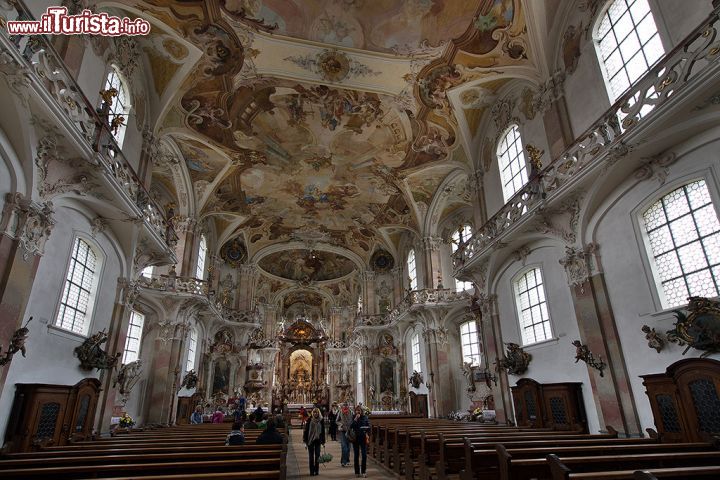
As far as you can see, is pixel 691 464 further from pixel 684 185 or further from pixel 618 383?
pixel 684 185

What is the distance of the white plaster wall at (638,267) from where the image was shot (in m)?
8.24

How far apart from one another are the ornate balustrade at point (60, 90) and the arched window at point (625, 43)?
12.2 metres

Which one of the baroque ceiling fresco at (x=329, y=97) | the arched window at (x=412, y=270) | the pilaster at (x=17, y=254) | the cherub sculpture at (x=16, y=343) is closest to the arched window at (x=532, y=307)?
the baroque ceiling fresco at (x=329, y=97)

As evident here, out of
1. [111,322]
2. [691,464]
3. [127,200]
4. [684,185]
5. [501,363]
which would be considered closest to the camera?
[691,464]

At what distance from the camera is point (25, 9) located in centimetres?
700

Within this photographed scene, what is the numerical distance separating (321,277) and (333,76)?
2200 centimetres

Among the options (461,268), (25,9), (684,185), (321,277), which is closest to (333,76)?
(461,268)

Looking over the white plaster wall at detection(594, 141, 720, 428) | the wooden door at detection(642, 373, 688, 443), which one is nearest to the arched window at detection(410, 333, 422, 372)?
the white plaster wall at detection(594, 141, 720, 428)

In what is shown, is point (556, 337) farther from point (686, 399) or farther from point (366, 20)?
point (366, 20)

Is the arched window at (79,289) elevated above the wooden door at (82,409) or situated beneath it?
elevated above

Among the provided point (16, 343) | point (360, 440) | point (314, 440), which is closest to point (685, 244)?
point (360, 440)

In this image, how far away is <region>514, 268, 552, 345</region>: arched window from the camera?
12938 mm

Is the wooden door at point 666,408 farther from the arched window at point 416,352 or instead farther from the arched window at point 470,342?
the arched window at point 416,352

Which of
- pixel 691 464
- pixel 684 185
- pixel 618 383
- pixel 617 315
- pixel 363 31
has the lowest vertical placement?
pixel 691 464
